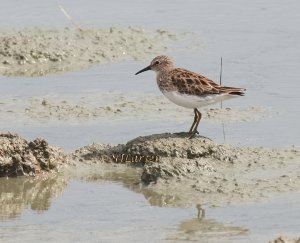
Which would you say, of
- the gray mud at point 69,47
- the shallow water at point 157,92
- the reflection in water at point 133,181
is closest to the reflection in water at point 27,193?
the shallow water at point 157,92

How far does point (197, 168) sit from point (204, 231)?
1.58 m

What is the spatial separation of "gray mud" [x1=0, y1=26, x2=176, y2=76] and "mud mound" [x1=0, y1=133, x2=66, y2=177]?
414 centimetres

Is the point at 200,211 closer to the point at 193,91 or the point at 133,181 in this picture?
the point at 133,181

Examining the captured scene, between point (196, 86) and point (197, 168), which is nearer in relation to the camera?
point (197, 168)

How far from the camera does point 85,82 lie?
14.8 metres

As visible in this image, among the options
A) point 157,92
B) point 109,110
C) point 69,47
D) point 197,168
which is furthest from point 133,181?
point 69,47

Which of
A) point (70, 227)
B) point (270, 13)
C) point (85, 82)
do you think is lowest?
point (70, 227)

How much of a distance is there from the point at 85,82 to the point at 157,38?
92.5 inches

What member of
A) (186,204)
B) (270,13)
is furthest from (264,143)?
(270,13)

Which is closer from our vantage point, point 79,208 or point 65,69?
point 79,208

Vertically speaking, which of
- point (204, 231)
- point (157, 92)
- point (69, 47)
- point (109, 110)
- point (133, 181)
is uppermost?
point (69, 47)

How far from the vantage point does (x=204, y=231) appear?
975 centimetres

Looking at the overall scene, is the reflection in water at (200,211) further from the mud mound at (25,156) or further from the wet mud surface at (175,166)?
the mud mound at (25,156)

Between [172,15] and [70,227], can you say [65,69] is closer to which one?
[172,15]
